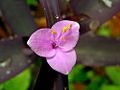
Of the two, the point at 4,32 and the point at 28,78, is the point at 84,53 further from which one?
the point at 4,32

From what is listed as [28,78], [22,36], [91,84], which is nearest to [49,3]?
[22,36]

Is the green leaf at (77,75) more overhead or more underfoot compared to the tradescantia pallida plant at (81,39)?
more underfoot

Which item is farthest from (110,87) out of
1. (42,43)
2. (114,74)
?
(42,43)

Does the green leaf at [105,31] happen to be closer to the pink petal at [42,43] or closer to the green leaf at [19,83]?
the green leaf at [19,83]

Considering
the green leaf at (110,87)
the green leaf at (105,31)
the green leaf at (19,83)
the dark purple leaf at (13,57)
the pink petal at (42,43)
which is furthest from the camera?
the green leaf at (105,31)

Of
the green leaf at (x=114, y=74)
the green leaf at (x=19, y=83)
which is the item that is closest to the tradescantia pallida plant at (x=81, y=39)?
the green leaf at (x=19, y=83)

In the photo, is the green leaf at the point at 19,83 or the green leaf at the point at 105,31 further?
the green leaf at the point at 105,31

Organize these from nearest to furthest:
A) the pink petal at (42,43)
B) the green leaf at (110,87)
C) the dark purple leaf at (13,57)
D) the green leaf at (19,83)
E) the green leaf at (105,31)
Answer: the pink petal at (42,43) → the dark purple leaf at (13,57) → the green leaf at (19,83) → the green leaf at (110,87) → the green leaf at (105,31)

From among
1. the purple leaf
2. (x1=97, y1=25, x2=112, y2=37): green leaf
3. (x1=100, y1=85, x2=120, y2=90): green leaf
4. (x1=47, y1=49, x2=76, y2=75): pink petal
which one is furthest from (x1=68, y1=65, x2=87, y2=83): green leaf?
(x1=47, y1=49, x2=76, y2=75): pink petal
